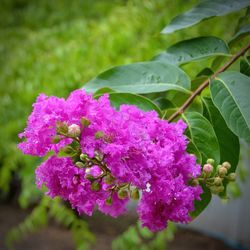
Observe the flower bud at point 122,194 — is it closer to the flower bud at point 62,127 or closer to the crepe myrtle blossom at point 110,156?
the crepe myrtle blossom at point 110,156

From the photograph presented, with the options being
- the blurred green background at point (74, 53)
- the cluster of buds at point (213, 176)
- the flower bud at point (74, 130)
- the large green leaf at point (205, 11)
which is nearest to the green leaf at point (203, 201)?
the cluster of buds at point (213, 176)

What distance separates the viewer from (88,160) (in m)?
0.63

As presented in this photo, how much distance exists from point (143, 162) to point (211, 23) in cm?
189

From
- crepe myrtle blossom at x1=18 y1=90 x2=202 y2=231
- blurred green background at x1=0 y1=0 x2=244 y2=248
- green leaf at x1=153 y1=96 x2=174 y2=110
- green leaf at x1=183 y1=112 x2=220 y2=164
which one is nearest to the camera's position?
crepe myrtle blossom at x1=18 y1=90 x2=202 y2=231

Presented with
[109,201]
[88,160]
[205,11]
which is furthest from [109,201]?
[205,11]

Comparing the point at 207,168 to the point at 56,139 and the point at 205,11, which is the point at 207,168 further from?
the point at 205,11

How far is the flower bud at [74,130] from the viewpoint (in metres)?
0.62

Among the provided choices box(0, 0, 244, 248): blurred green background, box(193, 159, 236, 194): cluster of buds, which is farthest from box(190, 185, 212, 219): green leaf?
box(0, 0, 244, 248): blurred green background

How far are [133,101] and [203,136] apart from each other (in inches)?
5.1

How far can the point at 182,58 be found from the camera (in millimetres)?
925

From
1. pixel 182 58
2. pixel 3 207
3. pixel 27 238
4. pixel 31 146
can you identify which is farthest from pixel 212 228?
pixel 31 146

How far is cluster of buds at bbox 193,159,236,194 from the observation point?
2.24ft

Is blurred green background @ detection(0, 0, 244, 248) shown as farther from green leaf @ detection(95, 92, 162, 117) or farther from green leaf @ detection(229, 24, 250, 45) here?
green leaf @ detection(95, 92, 162, 117)

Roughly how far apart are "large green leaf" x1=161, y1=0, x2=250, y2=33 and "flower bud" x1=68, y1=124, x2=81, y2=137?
0.39 meters
